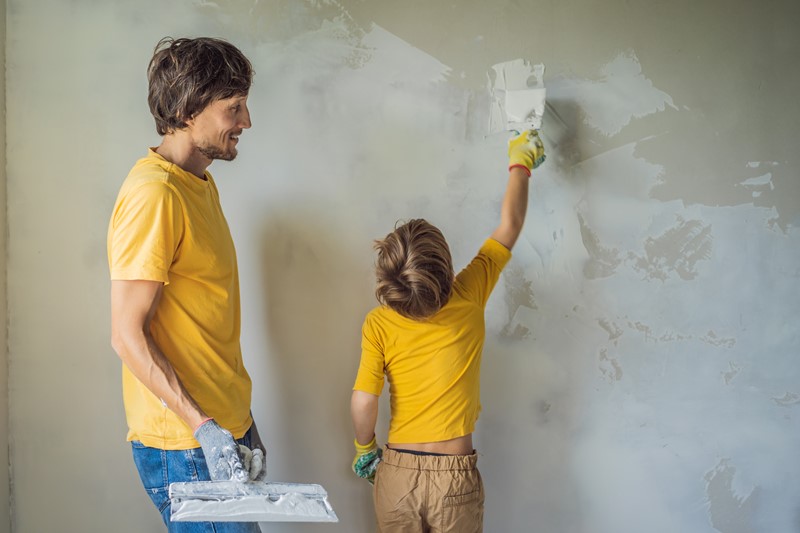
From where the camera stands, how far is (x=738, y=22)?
2064 millimetres

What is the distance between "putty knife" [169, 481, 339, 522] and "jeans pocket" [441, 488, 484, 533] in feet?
1.64

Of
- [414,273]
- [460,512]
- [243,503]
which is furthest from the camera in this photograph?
[460,512]

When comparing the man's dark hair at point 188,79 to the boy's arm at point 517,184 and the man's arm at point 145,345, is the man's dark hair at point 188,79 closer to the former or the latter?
the man's arm at point 145,345

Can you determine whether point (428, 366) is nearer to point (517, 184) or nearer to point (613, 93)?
point (517, 184)

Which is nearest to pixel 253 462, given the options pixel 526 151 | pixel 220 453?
pixel 220 453

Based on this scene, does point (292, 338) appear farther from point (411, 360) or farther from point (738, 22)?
point (738, 22)

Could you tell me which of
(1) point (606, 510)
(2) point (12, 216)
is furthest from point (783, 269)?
(2) point (12, 216)

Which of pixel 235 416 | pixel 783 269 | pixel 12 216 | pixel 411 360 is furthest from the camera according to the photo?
pixel 783 269

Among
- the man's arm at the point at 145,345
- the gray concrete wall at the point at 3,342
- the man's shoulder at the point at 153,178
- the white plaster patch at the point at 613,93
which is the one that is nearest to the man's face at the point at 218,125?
the man's shoulder at the point at 153,178

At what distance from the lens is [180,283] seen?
141 centimetres

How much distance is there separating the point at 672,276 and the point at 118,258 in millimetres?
1622

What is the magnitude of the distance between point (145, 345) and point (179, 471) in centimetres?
31

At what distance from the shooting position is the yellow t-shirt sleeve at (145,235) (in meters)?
1.30

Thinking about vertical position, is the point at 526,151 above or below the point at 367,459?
above
